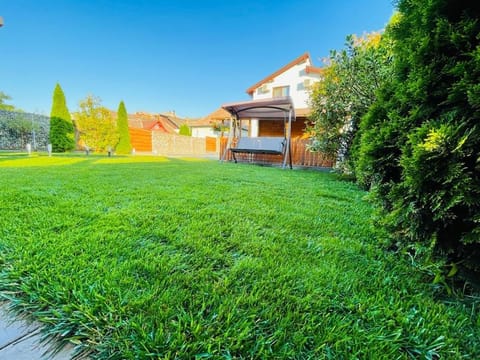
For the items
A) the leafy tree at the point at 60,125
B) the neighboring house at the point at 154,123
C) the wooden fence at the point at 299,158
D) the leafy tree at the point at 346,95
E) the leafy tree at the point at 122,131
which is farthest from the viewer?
the neighboring house at the point at 154,123

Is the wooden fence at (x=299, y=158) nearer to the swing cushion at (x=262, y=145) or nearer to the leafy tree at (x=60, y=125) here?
the swing cushion at (x=262, y=145)

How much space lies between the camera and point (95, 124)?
9.98m

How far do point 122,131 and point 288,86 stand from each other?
37.6ft

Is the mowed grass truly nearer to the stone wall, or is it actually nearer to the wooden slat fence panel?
the stone wall

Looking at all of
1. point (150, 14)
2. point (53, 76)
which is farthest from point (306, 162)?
point (53, 76)

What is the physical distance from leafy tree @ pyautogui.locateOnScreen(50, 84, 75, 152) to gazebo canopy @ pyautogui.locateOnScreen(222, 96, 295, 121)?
1067 cm

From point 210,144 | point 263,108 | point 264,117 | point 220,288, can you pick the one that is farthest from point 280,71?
point 220,288

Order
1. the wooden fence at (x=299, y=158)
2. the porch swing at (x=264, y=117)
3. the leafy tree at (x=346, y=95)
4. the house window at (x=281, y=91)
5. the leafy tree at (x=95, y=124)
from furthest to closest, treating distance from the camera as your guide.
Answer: the house window at (x=281, y=91), the leafy tree at (x=95, y=124), the wooden fence at (x=299, y=158), the porch swing at (x=264, y=117), the leafy tree at (x=346, y=95)

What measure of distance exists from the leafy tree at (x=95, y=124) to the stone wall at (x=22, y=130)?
4.93m

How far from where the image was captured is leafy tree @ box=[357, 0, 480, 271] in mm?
1048

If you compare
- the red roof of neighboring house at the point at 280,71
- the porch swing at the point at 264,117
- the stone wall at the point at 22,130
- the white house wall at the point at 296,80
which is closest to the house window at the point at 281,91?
the white house wall at the point at 296,80

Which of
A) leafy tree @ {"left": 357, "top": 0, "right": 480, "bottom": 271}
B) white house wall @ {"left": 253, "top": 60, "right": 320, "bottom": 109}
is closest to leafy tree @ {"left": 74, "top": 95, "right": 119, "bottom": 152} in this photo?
white house wall @ {"left": 253, "top": 60, "right": 320, "bottom": 109}

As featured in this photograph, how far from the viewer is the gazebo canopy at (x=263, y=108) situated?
746cm

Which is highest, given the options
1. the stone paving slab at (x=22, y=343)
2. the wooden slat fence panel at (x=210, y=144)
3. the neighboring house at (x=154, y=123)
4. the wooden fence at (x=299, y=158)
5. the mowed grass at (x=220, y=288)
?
the neighboring house at (x=154, y=123)
